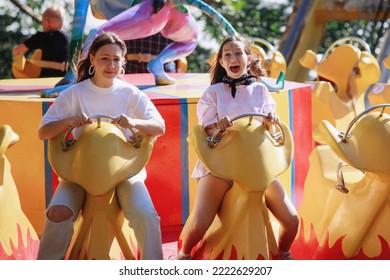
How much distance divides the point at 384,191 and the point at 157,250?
2.45 feet

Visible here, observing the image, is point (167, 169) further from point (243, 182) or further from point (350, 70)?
point (350, 70)

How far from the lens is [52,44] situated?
552 centimetres

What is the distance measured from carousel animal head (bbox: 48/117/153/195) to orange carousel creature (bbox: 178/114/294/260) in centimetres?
24

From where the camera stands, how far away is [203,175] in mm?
2865

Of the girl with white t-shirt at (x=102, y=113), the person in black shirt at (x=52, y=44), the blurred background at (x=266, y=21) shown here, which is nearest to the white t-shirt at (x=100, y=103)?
the girl with white t-shirt at (x=102, y=113)

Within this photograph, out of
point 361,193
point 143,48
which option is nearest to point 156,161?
point 361,193

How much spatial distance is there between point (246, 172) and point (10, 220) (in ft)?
2.60

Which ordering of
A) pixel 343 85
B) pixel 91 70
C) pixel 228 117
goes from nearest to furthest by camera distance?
pixel 228 117, pixel 91 70, pixel 343 85

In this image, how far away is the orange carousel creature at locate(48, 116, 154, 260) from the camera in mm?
2605

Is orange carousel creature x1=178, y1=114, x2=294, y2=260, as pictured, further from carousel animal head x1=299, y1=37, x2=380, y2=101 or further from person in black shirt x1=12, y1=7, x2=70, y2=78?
person in black shirt x1=12, y1=7, x2=70, y2=78

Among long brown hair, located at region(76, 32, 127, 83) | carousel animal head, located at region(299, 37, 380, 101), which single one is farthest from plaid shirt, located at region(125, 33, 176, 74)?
long brown hair, located at region(76, 32, 127, 83)

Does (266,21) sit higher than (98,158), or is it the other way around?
Answer: (98,158)
